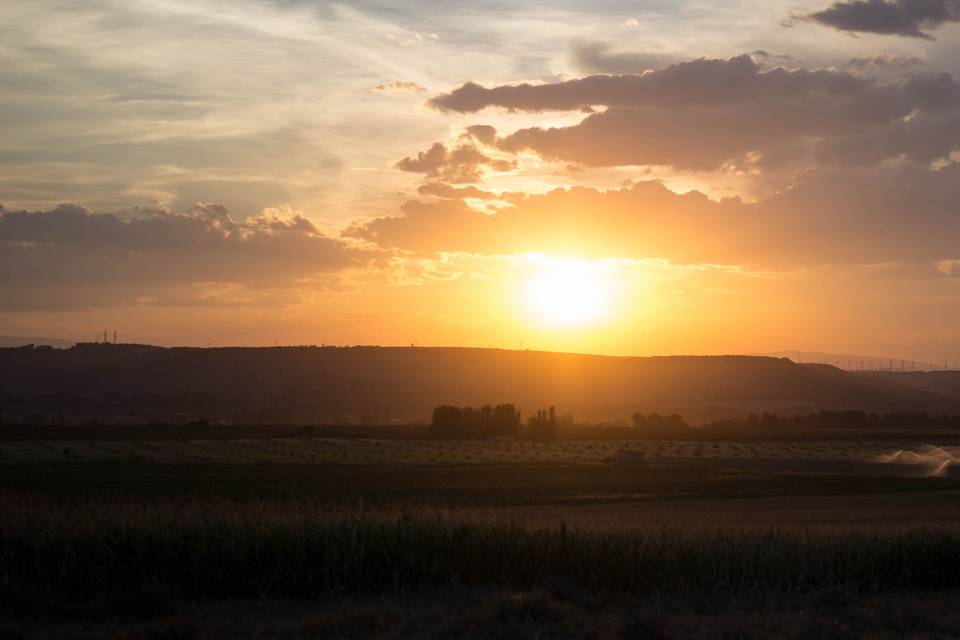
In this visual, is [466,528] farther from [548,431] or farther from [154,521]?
[548,431]

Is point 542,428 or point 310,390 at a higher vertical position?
point 310,390

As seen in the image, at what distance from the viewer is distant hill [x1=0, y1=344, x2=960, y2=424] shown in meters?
Answer: 145

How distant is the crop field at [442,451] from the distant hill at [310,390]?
5630 centimetres

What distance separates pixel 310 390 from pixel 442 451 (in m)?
94.5

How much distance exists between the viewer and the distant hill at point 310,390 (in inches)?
5709

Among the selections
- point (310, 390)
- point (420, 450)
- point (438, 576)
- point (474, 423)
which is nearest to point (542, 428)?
point (474, 423)

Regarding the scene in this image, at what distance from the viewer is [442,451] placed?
A: 75125mm

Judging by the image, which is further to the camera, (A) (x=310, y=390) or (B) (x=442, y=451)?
(A) (x=310, y=390)

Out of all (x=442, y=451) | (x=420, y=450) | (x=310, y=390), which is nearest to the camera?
(x=442, y=451)

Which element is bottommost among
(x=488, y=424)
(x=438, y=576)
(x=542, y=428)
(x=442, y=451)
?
(x=442, y=451)

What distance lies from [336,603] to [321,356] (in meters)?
171

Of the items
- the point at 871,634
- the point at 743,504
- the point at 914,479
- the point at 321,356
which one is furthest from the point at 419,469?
the point at 321,356

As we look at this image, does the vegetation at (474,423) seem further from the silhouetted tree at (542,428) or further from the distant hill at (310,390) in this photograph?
the distant hill at (310,390)

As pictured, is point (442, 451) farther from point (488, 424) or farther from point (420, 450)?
point (488, 424)
